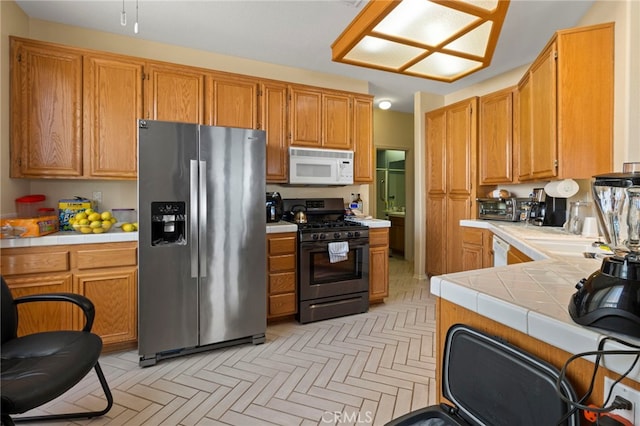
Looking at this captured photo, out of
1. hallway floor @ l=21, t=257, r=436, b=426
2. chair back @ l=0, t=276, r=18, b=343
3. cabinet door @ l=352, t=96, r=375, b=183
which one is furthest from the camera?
cabinet door @ l=352, t=96, r=375, b=183

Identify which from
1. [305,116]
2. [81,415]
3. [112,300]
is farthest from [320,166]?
[81,415]

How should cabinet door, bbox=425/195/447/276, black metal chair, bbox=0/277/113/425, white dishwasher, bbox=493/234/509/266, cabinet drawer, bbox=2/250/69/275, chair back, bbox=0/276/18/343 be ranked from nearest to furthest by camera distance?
black metal chair, bbox=0/277/113/425, chair back, bbox=0/276/18/343, cabinet drawer, bbox=2/250/69/275, white dishwasher, bbox=493/234/509/266, cabinet door, bbox=425/195/447/276

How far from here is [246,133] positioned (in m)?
2.53

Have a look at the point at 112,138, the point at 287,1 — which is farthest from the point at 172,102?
the point at 287,1

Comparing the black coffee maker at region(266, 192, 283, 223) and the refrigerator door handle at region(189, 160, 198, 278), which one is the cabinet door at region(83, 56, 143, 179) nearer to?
the refrigerator door handle at region(189, 160, 198, 278)

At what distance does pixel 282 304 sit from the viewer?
2.97 meters

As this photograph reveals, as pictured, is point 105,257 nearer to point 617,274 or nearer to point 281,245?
point 281,245

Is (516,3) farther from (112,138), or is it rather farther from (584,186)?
(112,138)

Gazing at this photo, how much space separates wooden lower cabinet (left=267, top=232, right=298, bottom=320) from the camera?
9.60 ft

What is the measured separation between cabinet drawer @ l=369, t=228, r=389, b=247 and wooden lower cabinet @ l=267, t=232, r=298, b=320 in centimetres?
88

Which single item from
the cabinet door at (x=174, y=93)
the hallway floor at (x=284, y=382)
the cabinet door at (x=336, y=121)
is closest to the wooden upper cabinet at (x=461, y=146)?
the cabinet door at (x=336, y=121)

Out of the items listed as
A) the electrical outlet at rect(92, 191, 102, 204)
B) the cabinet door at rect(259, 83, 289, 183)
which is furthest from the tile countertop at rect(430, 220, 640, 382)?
the electrical outlet at rect(92, 191, 102, 204)

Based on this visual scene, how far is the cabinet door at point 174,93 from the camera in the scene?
2781 mm

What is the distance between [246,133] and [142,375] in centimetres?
192
